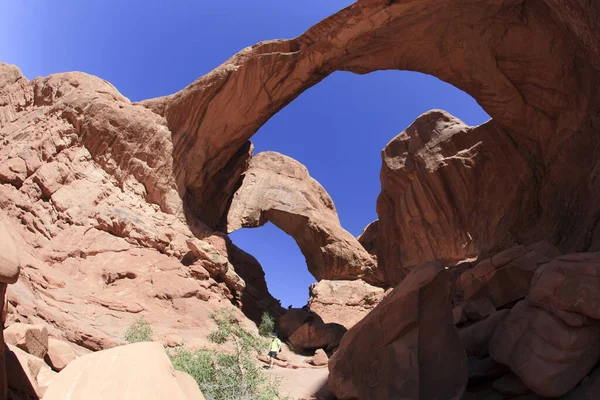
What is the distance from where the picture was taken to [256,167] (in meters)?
28.0

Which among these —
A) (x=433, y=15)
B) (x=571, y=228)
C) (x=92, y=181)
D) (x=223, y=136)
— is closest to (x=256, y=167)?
(x=223, y=136)

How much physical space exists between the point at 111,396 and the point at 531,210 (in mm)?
17348

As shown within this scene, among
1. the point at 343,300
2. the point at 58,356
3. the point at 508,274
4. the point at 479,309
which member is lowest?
the point at 479,309

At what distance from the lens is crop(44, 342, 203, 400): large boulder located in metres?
2.93

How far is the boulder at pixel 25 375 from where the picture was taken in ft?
12.6

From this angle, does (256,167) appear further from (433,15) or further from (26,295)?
(26,295)

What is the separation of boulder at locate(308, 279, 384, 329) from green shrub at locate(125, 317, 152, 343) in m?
10.7

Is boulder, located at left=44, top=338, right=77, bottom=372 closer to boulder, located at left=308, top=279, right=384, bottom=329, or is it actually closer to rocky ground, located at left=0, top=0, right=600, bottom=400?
rocky ground, located at left=0, top=0, right=600, bottom=400

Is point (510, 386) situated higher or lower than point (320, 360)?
lower

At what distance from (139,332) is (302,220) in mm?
15862

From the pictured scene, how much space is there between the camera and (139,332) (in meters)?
9.81

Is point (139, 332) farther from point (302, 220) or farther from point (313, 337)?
point (302, 220)

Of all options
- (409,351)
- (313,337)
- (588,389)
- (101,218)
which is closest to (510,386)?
(588,389)

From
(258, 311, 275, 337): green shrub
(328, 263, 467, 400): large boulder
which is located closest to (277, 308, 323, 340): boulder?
(258, 311, 275, 337): green shrub
